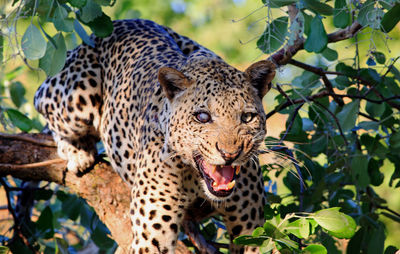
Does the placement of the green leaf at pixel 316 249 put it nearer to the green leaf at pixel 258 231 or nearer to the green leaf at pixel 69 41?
the green leaf at pixel 258 231

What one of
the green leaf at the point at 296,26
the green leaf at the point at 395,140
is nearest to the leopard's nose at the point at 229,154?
the green leaf at the point at 296,26

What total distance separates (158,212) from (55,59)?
48.6 inches

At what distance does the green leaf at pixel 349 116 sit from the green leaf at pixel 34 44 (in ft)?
6.74

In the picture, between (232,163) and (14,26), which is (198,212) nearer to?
(232,163)

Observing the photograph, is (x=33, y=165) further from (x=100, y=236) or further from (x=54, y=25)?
(x=54, y=25)

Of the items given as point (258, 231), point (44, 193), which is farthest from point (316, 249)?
point (44, 193)

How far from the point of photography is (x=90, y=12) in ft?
13.0

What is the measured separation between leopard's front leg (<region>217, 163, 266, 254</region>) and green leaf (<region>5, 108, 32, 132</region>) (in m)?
2.18

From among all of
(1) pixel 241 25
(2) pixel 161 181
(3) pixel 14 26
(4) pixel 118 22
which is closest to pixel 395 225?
(1) pixel 241 25

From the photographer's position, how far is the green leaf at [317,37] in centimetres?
379

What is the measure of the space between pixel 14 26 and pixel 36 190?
6.54 ft

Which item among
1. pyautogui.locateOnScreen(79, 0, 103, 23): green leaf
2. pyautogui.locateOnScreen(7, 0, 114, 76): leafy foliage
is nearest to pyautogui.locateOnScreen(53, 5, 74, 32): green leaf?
pyautogui.locateOnScreen(7, 0, 114, 76): leafy foliage

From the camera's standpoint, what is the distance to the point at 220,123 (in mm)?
3264

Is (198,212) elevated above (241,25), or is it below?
below
